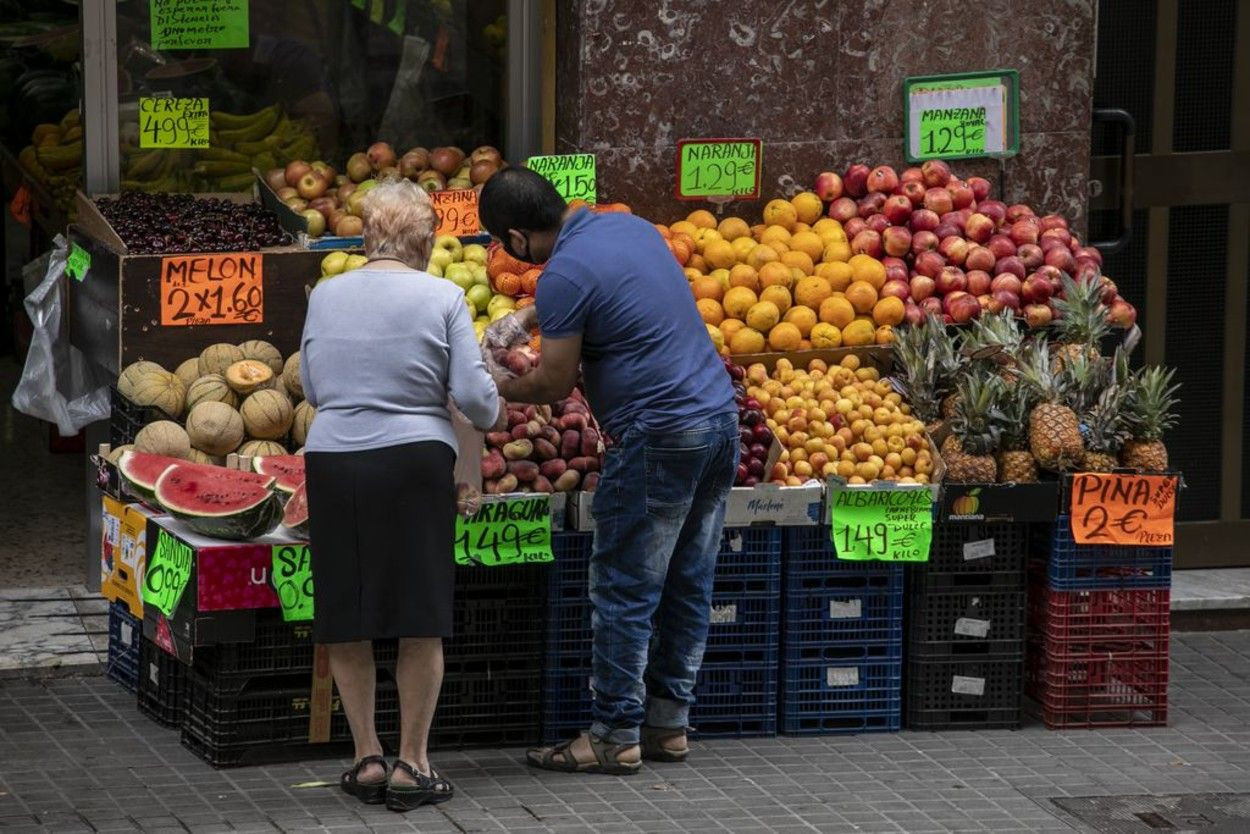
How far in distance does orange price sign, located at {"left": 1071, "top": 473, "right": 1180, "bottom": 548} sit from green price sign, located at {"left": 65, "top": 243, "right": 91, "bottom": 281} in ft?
12.1

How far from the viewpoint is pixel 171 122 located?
8.04 meters

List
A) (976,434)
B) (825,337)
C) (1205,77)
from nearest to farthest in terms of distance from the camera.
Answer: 1. (976,434)
2. (825,337)
3. (1205,77)

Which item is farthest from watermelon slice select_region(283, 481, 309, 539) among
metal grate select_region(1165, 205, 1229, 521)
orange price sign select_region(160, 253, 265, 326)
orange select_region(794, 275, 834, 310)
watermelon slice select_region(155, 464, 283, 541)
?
metal grate select_region(1165, 205, 1229, 521)

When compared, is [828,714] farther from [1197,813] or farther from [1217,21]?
[1217,21]

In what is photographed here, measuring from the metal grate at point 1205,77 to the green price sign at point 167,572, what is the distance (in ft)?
14.7

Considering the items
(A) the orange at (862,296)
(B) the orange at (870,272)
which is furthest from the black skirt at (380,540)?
(B) the orange at (870,272)

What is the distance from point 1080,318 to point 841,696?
1631 mm

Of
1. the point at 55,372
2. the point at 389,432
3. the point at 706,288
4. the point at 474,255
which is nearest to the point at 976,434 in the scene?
the point at 706,288

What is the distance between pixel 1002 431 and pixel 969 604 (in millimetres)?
578

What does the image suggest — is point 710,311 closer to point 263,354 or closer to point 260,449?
point 263,354

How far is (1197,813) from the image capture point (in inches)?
243

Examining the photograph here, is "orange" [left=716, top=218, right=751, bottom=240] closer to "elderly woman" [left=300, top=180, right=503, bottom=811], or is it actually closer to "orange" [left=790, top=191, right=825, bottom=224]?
"orange" [left=790, top=191, right=825, bottom=224]

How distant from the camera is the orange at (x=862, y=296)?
7535 millimetres

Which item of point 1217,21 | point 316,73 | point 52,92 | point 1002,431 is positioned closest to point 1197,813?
point 1002,431
